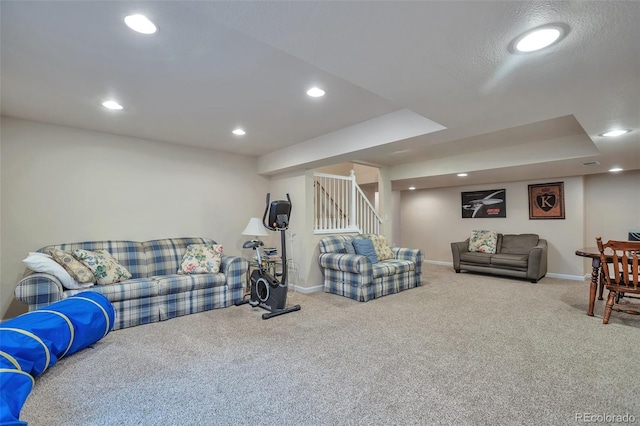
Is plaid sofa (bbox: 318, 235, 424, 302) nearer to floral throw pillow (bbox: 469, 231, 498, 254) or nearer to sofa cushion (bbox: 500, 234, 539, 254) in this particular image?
floral throw pillow (bbox: 469, 231, 498, 254)

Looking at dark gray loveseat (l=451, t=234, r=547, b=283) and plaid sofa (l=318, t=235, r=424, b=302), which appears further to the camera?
dark gray loveseat (l=451, t=234, r=547, b=283)

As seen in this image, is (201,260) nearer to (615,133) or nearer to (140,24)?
(140,24)

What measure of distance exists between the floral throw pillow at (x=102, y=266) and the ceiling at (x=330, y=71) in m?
1.48

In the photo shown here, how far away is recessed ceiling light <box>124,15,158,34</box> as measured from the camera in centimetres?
172

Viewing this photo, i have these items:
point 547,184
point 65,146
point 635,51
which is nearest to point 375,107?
point 635,51

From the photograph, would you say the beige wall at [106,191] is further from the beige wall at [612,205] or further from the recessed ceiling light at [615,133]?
the beige wall at [612,205]

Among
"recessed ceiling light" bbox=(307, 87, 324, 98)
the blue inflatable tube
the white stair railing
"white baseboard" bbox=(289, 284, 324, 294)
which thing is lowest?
"white baseboard" bbox=(289, 284, 324, 294)

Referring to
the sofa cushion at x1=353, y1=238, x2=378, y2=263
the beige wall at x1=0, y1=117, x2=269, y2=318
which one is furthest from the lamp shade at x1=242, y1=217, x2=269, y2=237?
the sofa cushion at x1=353, y1=238, x2=378, y2=263

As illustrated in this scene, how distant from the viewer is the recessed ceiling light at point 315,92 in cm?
269

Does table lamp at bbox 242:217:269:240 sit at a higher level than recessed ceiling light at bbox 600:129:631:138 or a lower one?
lower

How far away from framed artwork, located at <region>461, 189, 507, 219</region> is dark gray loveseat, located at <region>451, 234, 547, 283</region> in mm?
621

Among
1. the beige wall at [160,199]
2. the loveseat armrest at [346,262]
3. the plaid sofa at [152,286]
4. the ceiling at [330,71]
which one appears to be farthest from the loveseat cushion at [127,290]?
the loveseat armrest at [346,262]

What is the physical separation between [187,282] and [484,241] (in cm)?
564

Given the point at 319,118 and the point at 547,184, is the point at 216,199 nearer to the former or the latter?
the point at 319,118
